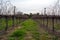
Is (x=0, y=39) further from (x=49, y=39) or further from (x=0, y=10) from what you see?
(x=0, y=10)

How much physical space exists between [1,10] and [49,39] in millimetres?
19529

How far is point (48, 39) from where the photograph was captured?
10.9m

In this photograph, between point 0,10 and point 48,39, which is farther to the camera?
point 0,10

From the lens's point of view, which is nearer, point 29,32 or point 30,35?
point 30,35

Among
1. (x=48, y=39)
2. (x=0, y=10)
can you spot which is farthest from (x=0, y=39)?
(x=0, y=10)

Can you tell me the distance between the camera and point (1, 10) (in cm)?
2920

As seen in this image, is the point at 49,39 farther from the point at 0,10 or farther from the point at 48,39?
the point at 0,10

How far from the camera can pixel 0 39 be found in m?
11.2

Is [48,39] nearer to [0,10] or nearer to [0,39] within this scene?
[0,39]

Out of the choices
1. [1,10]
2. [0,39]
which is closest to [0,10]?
[1,10]

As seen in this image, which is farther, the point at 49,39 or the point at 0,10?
the point at 0,10

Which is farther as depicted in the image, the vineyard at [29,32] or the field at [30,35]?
the vineyard at [29,32]

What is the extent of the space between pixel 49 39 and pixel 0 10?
765 inches

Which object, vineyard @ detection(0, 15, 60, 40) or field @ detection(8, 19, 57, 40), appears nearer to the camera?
field @ detection(8, 19, 57, 40)
